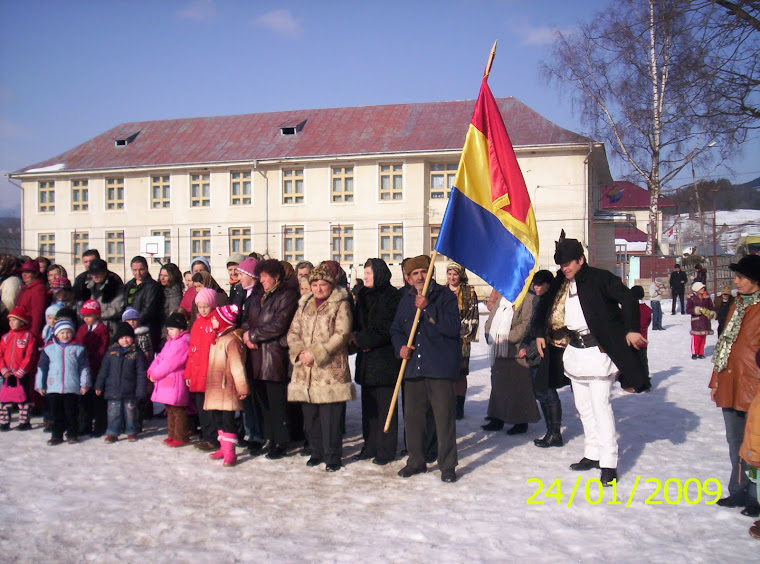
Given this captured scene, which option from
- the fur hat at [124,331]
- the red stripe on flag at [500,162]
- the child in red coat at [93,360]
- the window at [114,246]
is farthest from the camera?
the window at [114,246]

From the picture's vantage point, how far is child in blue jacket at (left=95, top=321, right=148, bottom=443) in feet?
23.8

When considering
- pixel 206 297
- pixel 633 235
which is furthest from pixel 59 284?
pixel 633 235

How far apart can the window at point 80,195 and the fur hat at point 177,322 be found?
3690cm

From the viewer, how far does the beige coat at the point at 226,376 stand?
6.46 metres

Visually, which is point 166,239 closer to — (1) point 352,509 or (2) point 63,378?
(2) point 63,378

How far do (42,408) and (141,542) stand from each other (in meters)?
4.88

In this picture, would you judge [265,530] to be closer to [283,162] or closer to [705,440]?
[705,440]

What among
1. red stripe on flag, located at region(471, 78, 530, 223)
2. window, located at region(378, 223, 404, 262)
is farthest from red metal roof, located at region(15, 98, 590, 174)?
red stripe on flag, located at region(471, 78, 530, 223)

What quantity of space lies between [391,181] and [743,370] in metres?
32.6

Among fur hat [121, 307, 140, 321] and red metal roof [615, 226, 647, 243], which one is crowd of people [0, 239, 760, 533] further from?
red metal roof [615, 226, 647, 243]

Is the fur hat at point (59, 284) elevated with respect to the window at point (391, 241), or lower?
lower

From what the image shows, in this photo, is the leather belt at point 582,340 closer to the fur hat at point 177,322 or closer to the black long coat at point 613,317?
the black long coat at point 613,317

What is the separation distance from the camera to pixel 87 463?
638 cm

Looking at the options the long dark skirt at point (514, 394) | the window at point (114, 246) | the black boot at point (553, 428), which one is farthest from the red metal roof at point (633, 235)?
the black boot at point (553, 428)
